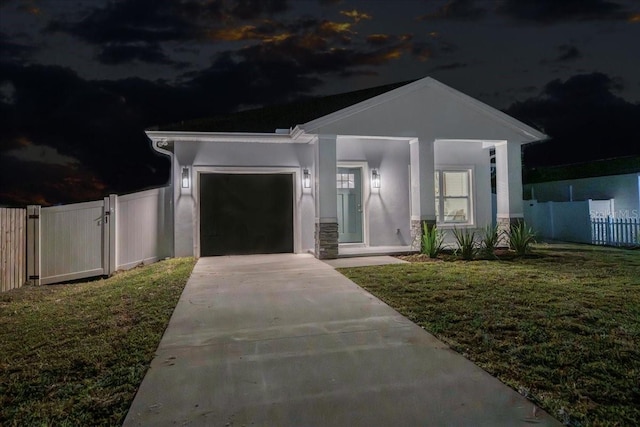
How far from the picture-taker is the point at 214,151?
1043cm

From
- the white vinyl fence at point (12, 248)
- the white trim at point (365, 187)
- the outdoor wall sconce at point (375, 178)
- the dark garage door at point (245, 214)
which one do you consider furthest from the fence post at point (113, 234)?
the outdoor wall sconce at point (375, 178)

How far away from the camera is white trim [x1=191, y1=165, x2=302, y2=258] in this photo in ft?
34.0

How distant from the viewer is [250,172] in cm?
1068

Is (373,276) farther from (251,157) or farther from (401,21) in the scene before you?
(401,21)

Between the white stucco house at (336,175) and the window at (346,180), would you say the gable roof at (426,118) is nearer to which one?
the white stucco house at (336,175)

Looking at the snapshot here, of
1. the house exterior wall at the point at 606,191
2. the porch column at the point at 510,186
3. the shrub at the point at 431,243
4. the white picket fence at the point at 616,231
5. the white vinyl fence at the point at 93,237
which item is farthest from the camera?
the house exterior wall at the point at 606,191

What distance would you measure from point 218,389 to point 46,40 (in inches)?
1018

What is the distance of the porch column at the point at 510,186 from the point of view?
11.0 metres

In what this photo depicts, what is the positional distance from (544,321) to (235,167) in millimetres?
7851

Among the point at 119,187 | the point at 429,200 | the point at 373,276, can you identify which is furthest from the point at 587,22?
the point at 119,187

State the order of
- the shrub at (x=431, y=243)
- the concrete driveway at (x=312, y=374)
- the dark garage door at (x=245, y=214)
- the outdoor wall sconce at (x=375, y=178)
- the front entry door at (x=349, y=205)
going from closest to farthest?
the concrete driveway at (x=312, y=374) < the shrub at (x=431, y=243) < the dark garage door at (x=245, y=214) < the outdoor wall sconce at (x=375, y=178) < the front entry door at (x=349, y=205)

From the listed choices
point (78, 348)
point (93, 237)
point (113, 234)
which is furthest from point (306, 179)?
point (78, 348)

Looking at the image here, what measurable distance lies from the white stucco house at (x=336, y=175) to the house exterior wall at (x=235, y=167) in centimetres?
2

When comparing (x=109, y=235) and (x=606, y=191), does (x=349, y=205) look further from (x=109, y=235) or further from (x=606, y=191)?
(x=606, y=191)
